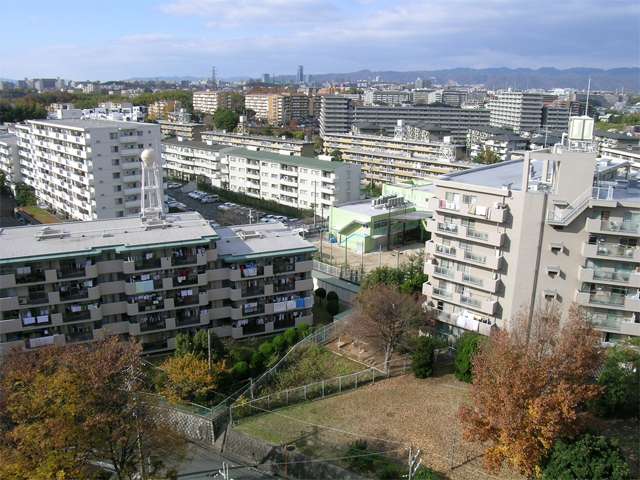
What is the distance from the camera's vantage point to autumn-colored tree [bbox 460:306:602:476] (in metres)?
14.6

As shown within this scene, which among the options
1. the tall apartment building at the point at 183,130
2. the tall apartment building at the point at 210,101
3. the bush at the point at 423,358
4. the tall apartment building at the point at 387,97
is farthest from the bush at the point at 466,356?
the tall apartment building at the point at 387,97

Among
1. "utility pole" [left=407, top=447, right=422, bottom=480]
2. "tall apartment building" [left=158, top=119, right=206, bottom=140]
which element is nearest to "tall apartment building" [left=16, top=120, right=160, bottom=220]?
"utility pole" [left=407, top=447, right=422, bottom=480]

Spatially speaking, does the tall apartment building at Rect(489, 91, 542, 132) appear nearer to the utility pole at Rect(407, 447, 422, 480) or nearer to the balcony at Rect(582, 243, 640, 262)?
the balcony at Rect(582, 243, 640, 262)

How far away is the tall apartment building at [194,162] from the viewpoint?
64.6 metres

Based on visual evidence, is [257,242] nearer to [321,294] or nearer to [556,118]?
[321,294]

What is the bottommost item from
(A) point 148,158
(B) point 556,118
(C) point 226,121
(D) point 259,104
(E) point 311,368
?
(E) point 311,368

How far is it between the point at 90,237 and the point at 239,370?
8820mm

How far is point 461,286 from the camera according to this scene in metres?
25.1

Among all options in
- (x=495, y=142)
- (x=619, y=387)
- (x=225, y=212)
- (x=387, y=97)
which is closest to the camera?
(x=619, y=387)

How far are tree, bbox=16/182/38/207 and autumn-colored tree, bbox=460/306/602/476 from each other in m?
52.1

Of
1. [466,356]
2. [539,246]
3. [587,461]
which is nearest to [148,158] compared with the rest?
[466,356]

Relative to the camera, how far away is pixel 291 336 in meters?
24.7

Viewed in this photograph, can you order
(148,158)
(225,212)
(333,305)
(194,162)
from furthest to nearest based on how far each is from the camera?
(194,162) → (225,212) → (333,305) → (148,158)

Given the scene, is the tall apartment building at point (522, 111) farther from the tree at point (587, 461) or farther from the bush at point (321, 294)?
the tree at point (587, 461)
